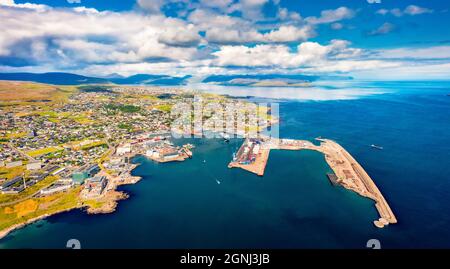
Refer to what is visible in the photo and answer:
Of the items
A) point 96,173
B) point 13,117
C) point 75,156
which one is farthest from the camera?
point 13,117

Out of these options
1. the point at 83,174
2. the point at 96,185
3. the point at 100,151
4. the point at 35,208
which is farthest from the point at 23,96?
the point at 35,208

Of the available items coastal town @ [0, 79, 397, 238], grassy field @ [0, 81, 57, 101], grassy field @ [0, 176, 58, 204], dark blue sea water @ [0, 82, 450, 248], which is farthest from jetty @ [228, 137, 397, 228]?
grassy field @ [0, 81, 57, 101]

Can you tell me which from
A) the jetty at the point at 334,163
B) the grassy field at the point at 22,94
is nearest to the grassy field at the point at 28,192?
the jetty at the point at 334,163

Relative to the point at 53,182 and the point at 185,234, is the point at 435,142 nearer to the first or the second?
the point at 185,234

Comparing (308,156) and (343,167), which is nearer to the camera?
(343,167)

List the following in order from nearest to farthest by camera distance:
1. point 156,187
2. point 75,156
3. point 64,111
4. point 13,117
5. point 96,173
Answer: point 156,187 → point 96,173 → point 75,156 → point 13,117 → point 64,111

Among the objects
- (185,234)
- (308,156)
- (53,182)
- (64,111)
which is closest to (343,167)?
(308,156)

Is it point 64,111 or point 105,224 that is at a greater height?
point 64,111
